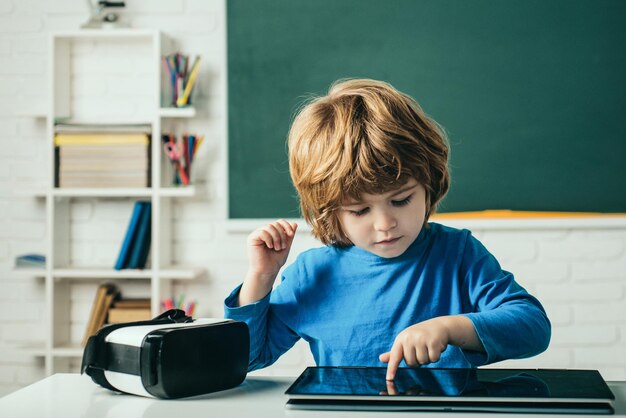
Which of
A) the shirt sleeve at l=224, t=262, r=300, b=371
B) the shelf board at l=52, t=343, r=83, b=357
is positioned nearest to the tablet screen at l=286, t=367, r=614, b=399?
the shirt sleeve at l=224, t=262, r=300, b=371

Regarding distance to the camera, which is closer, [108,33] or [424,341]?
[424,341]

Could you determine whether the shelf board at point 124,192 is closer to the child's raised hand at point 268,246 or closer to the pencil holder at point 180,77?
the pencil holder at point 180,77

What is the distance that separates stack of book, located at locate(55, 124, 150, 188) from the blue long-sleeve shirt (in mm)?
1772

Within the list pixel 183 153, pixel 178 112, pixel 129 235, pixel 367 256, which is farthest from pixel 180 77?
pixel 367 256

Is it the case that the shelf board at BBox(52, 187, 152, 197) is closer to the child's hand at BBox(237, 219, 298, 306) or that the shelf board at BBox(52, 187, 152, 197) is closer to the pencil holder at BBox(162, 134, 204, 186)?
the pencil holder at BBox(162, 134, 204, 186)

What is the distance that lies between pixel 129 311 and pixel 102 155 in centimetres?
59

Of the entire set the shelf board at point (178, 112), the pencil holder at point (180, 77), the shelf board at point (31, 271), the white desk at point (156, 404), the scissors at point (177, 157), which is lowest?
the shelf board at point (31, 271)

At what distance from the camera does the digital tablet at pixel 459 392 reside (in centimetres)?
75

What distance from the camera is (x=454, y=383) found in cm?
82

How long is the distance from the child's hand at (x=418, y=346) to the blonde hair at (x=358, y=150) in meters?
0.25

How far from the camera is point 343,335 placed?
115cm

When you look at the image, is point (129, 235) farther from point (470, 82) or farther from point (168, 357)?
point (168, 357)

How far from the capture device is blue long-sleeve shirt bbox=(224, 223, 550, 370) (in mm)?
1146

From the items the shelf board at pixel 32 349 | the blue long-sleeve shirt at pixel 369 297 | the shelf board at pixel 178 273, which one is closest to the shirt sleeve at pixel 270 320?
the blue long-sleeve shirt at pixel 369 297
